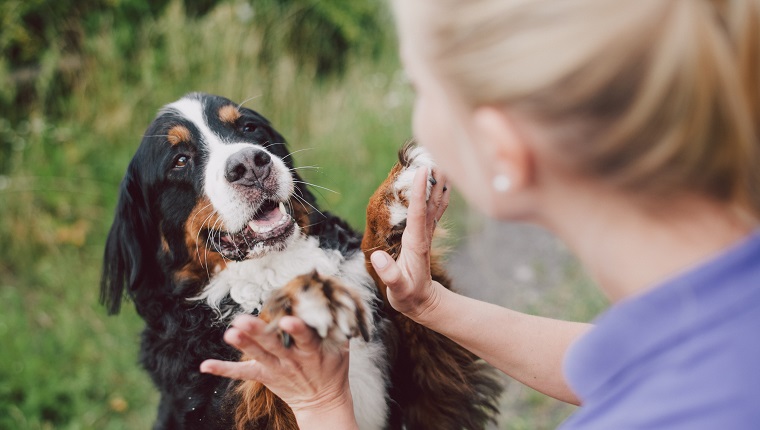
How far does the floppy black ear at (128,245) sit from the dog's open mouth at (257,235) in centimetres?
27

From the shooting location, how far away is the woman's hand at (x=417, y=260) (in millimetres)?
1628

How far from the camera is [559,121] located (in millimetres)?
909

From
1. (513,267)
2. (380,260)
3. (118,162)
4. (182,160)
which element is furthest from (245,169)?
(118,162)

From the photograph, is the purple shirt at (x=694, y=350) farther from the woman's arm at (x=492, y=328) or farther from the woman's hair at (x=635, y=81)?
the woman's arm at (x=492, y=328)

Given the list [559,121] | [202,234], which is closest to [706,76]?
[559,121]

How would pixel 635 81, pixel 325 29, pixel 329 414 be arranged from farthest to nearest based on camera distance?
pixel 325 29 → pixel 329 414 → pixel 635 81

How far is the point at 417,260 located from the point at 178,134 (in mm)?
1010

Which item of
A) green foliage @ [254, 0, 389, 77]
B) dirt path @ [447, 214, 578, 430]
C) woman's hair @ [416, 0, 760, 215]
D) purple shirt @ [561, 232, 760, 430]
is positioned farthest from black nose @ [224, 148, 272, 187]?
green foliage @ [254, 0, 389, 77]

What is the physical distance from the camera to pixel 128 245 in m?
2.23

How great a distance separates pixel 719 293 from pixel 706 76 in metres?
0.29

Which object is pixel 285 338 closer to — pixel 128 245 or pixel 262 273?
pixel 262 273

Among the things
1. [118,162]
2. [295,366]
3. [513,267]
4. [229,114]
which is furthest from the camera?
[118,162]

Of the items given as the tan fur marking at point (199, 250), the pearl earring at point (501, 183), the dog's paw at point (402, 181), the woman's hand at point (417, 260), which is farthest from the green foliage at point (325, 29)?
the pearl earring at point (501, 183)

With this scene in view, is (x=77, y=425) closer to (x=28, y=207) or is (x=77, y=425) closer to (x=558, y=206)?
(x=28, y=207)
